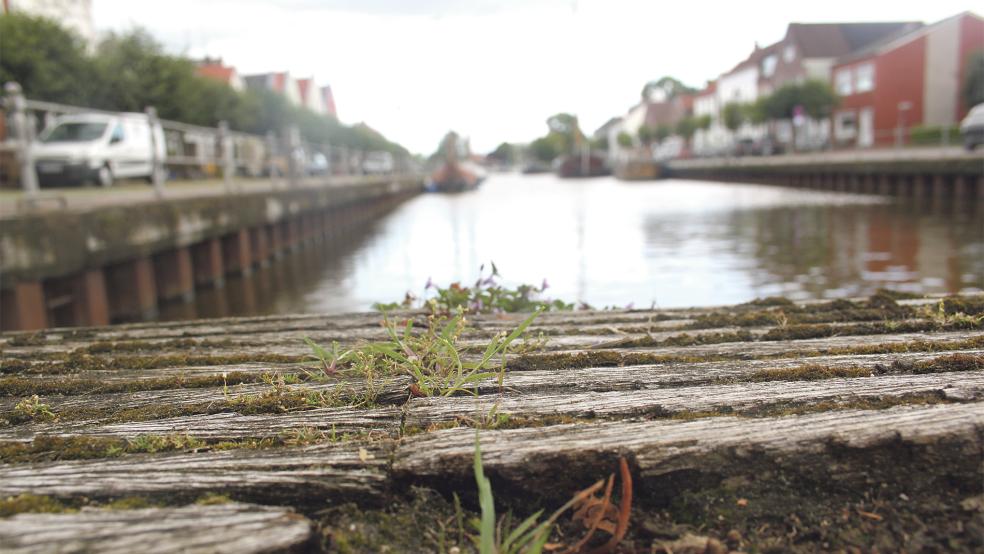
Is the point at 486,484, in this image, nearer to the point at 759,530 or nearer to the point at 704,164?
the point at 759,530

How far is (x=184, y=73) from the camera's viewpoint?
3206 centimetres

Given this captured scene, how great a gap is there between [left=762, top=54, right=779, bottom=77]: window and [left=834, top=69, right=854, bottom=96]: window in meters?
13.1

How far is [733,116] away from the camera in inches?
2454

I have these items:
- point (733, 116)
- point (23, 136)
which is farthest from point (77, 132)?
point (733, 116)

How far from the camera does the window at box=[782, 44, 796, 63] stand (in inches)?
2361

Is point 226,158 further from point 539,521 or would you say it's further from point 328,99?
point 328,99

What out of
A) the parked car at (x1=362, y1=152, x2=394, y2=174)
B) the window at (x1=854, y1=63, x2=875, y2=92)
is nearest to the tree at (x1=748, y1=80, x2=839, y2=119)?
the window at (x1=854, y1=63, x2=875, y2=92)

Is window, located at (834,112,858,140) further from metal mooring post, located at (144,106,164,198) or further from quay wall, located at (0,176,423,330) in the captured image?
metal mooring post, located at (144,106,164,198)

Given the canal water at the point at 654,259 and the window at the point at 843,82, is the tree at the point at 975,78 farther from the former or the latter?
the canal water at the point at 654,259

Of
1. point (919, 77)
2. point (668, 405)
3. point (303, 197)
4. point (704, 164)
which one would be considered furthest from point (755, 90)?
point (668, 405)

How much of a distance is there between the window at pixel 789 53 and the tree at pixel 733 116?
4867mm

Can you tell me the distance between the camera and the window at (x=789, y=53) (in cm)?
5998

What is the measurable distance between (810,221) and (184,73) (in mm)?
24765

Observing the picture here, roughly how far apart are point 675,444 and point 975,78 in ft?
153
